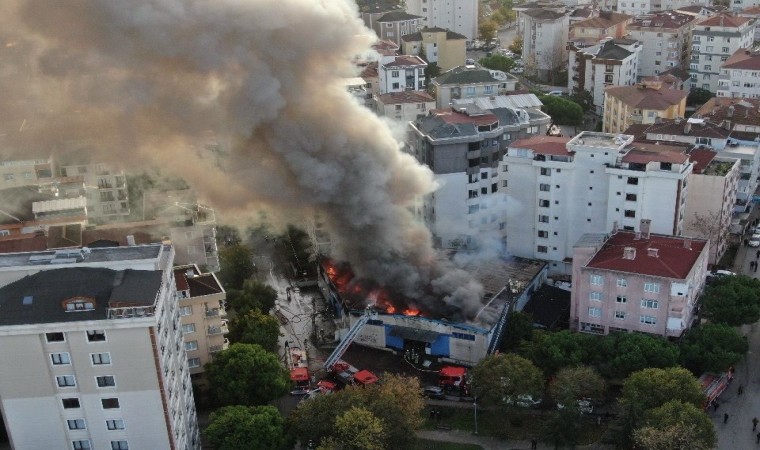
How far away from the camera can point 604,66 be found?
58.3 metres

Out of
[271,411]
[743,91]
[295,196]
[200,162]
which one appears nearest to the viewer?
[271,411]

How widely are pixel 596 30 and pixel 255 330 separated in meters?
47.9

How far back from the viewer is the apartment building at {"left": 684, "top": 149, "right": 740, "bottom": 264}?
112ft

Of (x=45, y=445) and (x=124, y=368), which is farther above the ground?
(x=124, y=368)

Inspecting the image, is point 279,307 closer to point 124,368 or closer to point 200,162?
point 200,162

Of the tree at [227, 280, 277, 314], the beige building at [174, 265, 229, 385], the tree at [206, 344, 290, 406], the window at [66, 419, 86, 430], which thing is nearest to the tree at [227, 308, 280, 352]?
the beige building at [174, 265, 229, 385]

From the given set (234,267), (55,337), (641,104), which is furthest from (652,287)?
(641,104)

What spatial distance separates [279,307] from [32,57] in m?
13.5

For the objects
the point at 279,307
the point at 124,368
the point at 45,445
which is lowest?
the point at 279,307

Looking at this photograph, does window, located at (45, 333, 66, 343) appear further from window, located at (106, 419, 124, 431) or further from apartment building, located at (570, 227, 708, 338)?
apartment building, located at (570, 227, 708, 338)

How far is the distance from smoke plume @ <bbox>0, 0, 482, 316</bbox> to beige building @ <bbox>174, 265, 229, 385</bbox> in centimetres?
548

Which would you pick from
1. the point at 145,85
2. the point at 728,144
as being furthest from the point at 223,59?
the point at 728,144

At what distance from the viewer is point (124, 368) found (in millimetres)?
19484

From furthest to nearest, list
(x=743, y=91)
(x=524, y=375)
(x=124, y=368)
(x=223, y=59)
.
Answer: (x=743, y=91) < (x=223, y=59) < (x=524, y=375) < (x=124, y=368)
